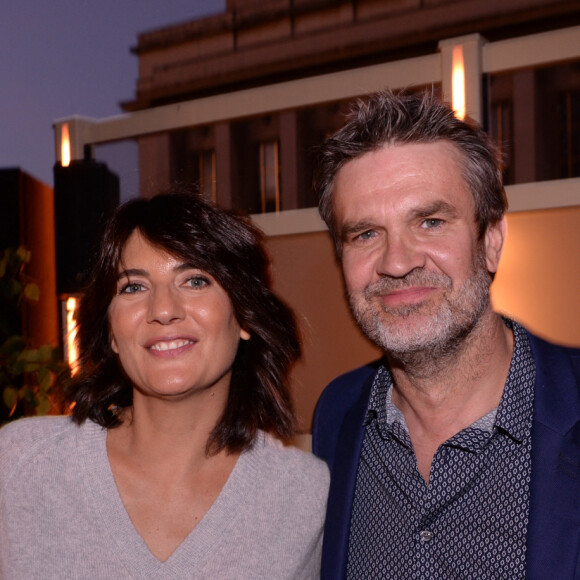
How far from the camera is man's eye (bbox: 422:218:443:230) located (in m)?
1.71

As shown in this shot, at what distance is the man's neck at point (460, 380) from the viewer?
1702 millimetres

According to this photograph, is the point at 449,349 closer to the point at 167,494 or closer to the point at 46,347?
the point at 167,494

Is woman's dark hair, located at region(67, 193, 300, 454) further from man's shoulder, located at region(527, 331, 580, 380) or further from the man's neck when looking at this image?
man's shoulder, located at region(527, 331, 580, 380)

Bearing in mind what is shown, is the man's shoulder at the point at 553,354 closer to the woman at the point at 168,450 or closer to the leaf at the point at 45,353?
the woman at the point at 168,450

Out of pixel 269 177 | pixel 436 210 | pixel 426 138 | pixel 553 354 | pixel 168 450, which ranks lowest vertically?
pixel 168 450

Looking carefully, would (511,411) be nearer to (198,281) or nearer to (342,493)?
(342,493)

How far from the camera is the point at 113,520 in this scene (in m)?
1.80

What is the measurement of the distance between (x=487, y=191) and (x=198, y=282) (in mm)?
746

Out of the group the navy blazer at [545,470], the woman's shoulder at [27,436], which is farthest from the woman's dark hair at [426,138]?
the woman's shoulder at [27,436]

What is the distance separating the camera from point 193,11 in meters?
5.73

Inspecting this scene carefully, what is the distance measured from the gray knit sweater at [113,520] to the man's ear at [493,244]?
686 mm

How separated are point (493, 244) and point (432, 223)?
8.3 inches

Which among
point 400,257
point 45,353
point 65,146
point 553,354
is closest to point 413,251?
point 400,257

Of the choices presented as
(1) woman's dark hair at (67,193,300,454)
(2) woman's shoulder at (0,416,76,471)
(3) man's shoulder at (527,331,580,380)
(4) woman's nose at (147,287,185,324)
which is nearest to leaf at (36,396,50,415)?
(1) woman's dark hair at (67,193,300,454)
